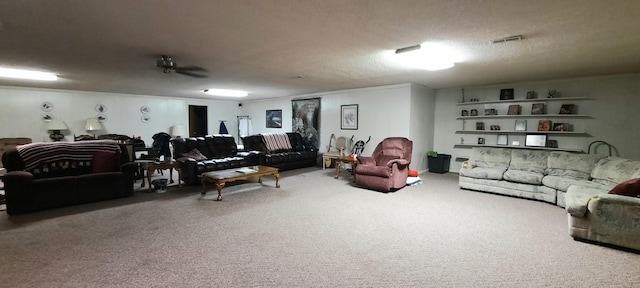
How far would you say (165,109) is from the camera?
28.9 ft

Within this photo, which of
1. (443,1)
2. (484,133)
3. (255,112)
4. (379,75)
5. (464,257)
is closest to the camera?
(443,1)

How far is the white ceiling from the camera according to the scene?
2074 mm

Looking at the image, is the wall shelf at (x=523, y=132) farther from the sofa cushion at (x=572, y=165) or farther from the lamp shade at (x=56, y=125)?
the lamp shade at (x=56, y=125)

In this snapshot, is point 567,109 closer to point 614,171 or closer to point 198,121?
point 614,171

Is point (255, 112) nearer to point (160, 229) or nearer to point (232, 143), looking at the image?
point (232, 143)

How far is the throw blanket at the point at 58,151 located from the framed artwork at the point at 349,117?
4.87 m

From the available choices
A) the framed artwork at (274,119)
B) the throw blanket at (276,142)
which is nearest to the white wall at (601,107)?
the throw blanket at (276,142)

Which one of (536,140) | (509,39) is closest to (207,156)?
(509,39)

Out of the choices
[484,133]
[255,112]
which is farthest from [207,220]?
[255,112]

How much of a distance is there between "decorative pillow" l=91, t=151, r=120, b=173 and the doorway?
5.46 m

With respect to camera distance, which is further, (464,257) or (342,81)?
(342,81)

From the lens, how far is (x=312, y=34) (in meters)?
2.69

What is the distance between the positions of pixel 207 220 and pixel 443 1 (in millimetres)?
3350

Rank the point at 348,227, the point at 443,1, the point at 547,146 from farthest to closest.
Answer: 1. the point at 547,146
2. the point at 348,227
3. the point at 443,1
